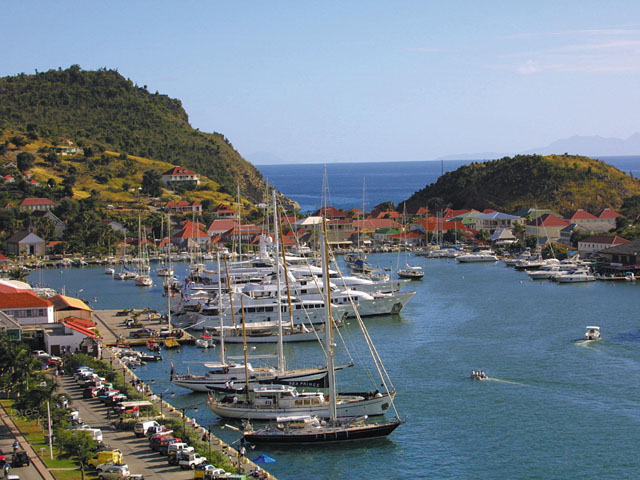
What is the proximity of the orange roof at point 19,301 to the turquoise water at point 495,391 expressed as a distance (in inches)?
292

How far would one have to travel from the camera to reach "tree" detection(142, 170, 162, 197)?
118000 millimetres

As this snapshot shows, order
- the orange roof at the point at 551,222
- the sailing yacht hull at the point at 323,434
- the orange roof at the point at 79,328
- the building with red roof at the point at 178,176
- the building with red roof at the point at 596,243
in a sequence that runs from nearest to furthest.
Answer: the sailing yacht hull at the point at 323,434 < the orange roof at the point at 79,328 < the building with red roof at the point at 596,243 < the orange roof at the point at 551,222 < the building with red roof at the point at 178,176

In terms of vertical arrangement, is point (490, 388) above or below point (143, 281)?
below

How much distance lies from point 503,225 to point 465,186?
28.6 metres

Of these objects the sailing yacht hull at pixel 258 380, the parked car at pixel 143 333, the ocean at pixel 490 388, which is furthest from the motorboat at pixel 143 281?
the sailing yacht hull at pixel 258 380

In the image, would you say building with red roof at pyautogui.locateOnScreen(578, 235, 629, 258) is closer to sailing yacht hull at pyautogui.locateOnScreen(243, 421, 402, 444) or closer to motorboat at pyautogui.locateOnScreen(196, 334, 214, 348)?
motorboat at pyautogui.locateOnScreen(196, 334, 214, 348)

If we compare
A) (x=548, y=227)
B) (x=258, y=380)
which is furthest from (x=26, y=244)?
(x=258, y=380)

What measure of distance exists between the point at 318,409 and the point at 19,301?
20.6 metres

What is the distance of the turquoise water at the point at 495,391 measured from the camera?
2777 centimetres

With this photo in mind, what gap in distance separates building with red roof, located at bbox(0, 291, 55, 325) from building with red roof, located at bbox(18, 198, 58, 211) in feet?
203

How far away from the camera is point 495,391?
116ft

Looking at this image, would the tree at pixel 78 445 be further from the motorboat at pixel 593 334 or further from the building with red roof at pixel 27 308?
the motorboat at pixel 593 334

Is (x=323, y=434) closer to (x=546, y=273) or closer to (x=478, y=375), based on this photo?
(x=478, y=375)

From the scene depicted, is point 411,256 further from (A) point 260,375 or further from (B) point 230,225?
(A) point 260,375
